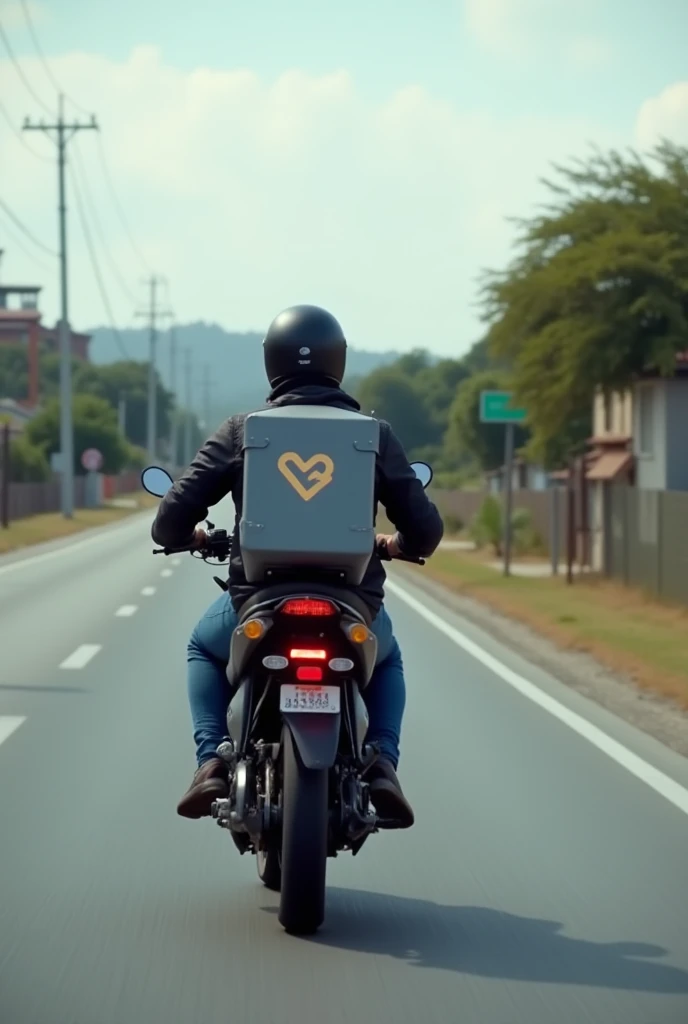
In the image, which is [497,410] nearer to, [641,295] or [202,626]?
[641,295]

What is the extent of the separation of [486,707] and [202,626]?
5928mm

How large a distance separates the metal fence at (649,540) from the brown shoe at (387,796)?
1684 centimetres

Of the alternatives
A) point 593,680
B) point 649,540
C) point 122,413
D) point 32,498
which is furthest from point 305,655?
point 122,413

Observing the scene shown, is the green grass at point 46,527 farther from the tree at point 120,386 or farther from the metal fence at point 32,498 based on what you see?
the tree at point 120,386

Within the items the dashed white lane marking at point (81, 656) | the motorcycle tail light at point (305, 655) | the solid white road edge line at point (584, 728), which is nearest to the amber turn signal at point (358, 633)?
the motorcycle tail light at point (305, 655)

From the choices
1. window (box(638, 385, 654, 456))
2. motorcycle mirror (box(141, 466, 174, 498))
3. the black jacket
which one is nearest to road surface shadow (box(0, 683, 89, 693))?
motorcycle mirror (box(141, 466, 174, 498))

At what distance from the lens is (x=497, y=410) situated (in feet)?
90.1

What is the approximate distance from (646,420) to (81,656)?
18.6 metres

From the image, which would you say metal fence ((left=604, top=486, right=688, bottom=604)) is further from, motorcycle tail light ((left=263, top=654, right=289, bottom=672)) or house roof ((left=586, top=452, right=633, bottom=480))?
motorcycle tail light ((left=263, top=654, right=289, bottom=672))

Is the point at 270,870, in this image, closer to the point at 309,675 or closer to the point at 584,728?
the point at 309,675

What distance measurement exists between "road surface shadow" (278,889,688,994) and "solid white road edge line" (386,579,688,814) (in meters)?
2.26

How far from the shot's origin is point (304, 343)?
579cm

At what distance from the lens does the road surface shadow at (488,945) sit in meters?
5.12

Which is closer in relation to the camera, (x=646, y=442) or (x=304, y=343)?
(x=304, y=343)
